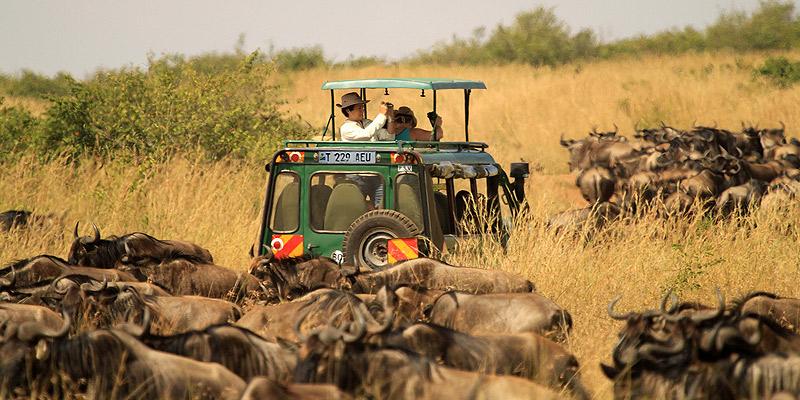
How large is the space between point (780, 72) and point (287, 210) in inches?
1101

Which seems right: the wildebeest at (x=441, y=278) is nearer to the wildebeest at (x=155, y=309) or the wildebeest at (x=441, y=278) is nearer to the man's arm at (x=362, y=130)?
the wildebeest at (x=155, y=309)

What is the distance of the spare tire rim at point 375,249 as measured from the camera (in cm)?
916

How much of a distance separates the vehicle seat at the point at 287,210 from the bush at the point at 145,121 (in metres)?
6.48

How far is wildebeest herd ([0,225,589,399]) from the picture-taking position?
5.52m

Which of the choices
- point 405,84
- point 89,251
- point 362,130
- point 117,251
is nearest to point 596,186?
point 362,130

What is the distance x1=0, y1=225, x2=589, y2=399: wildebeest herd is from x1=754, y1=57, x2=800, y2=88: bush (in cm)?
2799

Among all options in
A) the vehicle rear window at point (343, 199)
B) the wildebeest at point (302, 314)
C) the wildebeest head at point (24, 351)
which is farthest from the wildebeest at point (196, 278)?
the wildebeest head at point (24, 351)

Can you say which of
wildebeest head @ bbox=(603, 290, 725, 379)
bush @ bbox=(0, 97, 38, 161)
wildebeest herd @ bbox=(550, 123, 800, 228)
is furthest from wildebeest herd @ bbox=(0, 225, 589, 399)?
bush @ bbox=(0, 97, 38, 161)

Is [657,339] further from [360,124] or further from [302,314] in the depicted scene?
[360,124]

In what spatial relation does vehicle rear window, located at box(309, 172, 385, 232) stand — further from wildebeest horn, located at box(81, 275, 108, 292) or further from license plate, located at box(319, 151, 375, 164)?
wildebeest horn, located at box(81, 275, 108, 292)

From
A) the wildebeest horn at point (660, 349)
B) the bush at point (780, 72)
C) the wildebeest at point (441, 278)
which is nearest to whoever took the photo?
the wildebeest horn at point (660, 349)

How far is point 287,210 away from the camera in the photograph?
9828 mm

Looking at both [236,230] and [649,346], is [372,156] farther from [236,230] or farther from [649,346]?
[649,346]

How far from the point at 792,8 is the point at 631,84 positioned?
67.9 feet
